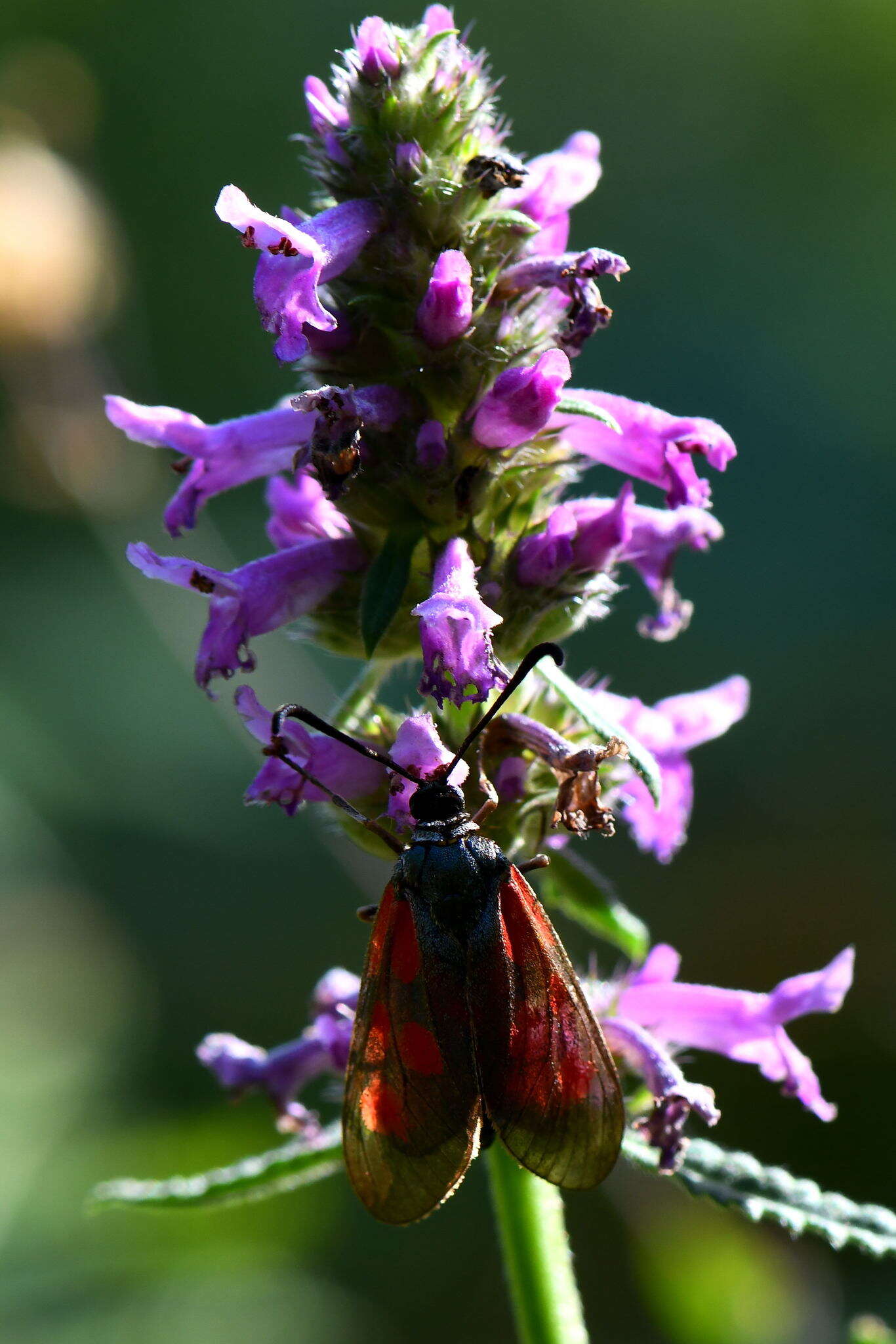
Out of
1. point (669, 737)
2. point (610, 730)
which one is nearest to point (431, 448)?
point (610, 730)

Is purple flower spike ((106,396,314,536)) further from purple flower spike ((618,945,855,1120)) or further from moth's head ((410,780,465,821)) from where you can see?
purple flower spike ((618,945,855,1120))

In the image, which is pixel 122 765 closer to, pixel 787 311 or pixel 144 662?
pixel 144 662

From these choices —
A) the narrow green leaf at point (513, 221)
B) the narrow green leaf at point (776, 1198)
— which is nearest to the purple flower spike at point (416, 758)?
the narrow green leaf at point (776, 1198)

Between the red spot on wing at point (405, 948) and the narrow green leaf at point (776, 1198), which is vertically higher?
the red spot on wing at point (405, 948)

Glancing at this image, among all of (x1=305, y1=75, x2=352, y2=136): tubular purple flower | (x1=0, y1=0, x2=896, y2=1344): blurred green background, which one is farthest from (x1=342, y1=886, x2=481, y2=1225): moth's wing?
(x1=0, y1=0, x2=896, y2=1344): blurred green background

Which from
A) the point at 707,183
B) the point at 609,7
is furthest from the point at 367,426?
the point at 609,7

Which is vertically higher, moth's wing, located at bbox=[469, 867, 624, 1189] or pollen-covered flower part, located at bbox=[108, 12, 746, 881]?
pollen-covered flower part, located at bbox=[108, 12, 746, 881]

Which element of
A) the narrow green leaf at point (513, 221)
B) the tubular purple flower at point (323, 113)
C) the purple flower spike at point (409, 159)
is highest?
the tubular purple flower at point (323, 113)

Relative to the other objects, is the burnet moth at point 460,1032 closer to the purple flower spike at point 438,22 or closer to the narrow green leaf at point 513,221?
the narrow green leaf at point 513,221
